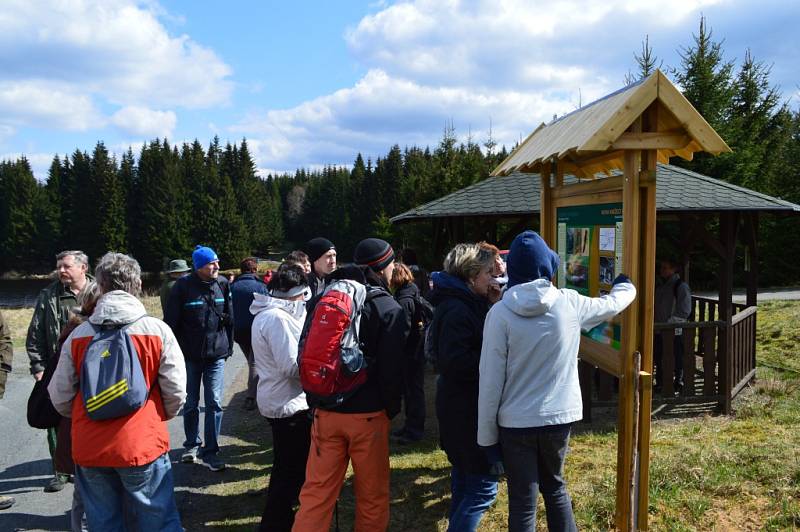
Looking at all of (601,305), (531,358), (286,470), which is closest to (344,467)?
(286,470)

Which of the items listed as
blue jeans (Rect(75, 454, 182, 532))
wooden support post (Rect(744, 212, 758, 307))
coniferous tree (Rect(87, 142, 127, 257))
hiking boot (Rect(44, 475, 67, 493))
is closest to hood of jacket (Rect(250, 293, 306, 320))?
blue jeans (Rect(75, 454, 182, 532))

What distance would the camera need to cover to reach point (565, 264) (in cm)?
441

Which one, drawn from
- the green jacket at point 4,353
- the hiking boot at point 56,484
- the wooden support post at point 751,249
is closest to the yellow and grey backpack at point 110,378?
the green jacket at point 4,353

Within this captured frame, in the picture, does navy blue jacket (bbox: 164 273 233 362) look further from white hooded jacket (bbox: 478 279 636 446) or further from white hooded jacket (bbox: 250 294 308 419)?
white hooded jacket (bbox: 478 279 636 446)

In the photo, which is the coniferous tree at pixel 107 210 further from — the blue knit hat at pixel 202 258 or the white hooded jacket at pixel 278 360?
the white hooded jacket at pixel 278 360

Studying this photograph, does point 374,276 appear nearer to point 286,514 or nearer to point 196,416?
point 286,514

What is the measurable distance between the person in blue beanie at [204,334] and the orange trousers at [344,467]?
1999mm

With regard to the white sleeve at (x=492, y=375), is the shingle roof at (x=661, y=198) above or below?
above

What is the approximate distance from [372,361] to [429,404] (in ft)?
14.2

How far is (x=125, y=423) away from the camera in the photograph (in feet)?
9.30

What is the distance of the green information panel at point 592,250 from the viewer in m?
3.50

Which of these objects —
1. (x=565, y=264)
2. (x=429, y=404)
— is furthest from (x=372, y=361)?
(x=429, y=404)

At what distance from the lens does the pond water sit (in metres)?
34.2

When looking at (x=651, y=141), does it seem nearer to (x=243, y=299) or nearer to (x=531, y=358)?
(x=531, y=358)
